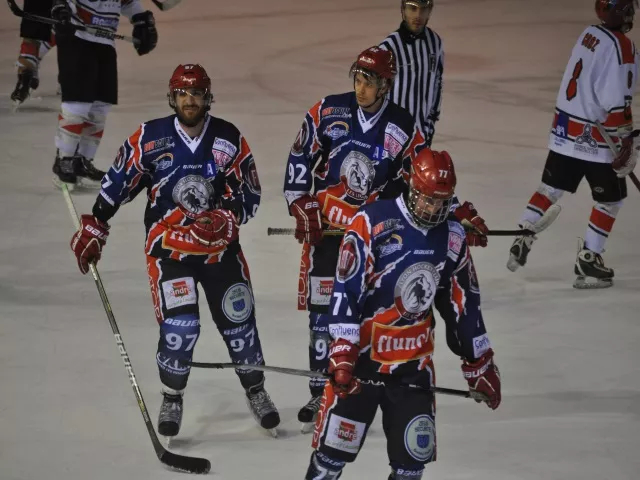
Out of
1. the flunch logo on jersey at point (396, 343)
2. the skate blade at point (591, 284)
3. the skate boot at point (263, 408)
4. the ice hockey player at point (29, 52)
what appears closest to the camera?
the flunch logo on jersey at point (396, 343)

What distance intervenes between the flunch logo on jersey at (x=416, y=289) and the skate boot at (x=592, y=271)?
286 centimetres

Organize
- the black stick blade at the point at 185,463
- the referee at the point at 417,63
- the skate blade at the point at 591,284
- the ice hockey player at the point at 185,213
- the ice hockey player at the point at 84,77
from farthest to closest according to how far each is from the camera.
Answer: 1. the ice hockey player at the point at 84,77
2. the skate blade at the point at 591,284
3. the referee at the point at 417,63
4. the ice hockey player at the point at 185,213
5. the black stick blade at the point at 185,463

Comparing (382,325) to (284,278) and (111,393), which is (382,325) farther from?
(284,278)

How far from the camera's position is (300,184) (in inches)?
193

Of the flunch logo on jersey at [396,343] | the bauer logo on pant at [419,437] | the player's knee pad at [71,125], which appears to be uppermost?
the flunch logo on jersey at [396,343]

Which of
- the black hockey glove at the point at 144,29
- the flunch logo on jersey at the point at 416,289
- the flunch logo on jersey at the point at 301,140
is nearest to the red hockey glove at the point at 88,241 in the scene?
the flunch logo on jersey at the point at 301,140

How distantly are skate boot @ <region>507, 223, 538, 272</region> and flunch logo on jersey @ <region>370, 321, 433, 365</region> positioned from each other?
8.88 ft

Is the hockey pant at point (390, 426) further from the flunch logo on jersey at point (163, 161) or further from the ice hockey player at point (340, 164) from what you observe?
the flunch logo on jersey at point (163, 161)

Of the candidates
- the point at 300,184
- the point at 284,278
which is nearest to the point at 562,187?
the point at 284,278

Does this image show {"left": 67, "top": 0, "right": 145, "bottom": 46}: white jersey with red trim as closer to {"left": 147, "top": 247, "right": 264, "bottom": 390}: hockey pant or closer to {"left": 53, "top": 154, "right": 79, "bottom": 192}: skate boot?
{"left": 53, "top": 154, "right": 79, "bottom": 192}: skate boot

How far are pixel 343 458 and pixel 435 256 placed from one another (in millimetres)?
665

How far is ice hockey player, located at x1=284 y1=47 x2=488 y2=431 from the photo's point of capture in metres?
4.79

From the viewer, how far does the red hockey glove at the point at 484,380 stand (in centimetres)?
388

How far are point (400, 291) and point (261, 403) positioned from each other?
4.34ft
